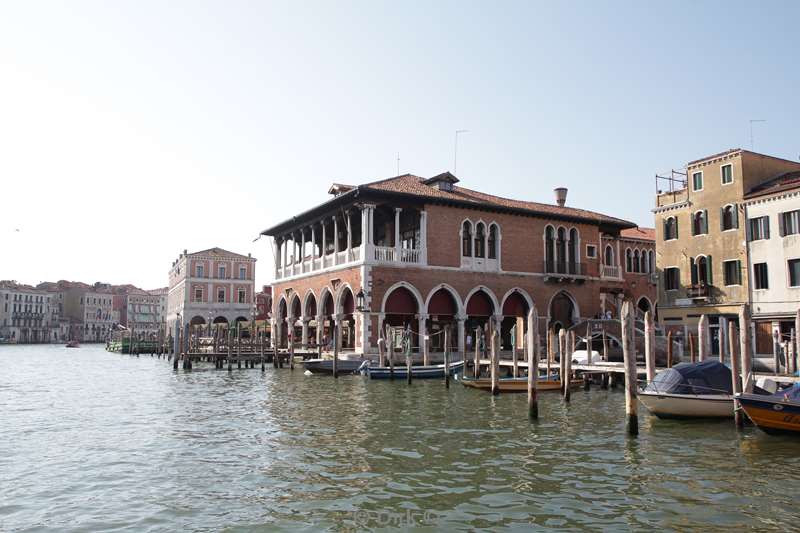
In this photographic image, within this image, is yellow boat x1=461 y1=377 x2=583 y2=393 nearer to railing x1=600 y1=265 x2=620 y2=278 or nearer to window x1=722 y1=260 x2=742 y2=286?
window x1=722 y1=260 x2=742 y2=286

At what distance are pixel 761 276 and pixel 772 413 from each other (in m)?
16.5

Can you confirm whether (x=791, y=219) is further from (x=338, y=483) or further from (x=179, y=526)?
(x=179, y=526)

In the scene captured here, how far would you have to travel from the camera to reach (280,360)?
30.7 m

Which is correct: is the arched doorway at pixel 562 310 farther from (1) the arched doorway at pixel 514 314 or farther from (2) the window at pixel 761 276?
(2) the window at pixel 761 276

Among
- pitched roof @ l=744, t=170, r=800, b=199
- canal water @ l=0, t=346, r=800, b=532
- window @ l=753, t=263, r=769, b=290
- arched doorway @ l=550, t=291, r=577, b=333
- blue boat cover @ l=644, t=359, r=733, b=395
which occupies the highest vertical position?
pitched roof @ l=744, t=170, r=800, b=199

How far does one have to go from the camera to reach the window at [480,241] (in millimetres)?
30047

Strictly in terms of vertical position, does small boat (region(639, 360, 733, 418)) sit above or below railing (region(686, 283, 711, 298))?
below

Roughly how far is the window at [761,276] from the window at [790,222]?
4.90 feet

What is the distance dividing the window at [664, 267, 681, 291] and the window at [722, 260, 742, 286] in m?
2.29

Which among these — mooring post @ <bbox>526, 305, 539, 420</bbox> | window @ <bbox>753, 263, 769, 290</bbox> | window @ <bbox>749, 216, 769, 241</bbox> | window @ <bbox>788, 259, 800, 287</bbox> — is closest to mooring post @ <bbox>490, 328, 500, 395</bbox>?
mooring post @ <bbox>526, 305, 539, 420</bbox>

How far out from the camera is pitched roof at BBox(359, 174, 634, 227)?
28.5 meters

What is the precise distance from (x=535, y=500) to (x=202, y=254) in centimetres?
5916

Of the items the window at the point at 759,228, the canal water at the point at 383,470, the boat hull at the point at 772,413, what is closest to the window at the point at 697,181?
the window at the point at 759,228

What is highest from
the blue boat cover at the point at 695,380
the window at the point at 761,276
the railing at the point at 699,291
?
the window at the point at 761,276
